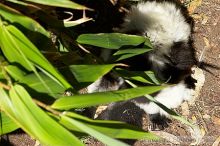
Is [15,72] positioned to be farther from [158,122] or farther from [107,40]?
[158,122]

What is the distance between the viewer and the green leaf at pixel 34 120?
1.17 meters

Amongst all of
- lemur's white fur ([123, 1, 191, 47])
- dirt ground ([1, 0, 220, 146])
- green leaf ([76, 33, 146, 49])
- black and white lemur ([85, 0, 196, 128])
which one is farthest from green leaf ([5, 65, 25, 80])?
dirt ground ([1, 0, 220, 146])

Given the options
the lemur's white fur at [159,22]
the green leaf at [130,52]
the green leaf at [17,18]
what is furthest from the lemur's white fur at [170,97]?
the green leaf at [17,18]

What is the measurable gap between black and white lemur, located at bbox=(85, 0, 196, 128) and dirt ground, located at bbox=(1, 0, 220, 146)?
0.24 metres

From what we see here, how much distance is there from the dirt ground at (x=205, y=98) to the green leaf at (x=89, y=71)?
124 centimetres

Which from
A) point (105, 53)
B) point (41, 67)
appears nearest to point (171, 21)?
point (105, 53)

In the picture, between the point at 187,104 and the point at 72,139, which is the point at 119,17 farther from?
the point at 72,139

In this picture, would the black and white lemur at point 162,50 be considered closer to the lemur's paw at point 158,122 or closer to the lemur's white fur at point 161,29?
the lemur's white fur at point 161,29

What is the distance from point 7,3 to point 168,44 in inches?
37.6

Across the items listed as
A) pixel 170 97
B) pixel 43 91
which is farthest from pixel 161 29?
pixel 43 91

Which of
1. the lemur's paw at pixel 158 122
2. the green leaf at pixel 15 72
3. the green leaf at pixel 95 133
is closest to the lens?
the green leaf at pixel 95 133

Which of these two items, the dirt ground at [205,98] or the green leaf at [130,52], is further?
the dirt ground at [205,98]

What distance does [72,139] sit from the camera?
120 centimetres

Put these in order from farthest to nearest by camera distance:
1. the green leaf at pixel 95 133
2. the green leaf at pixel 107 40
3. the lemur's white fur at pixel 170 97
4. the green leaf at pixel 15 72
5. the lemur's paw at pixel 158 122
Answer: the lemur's paw at pixel 158 122 < the lemur's white fur at pixel 170 97 < the green leaf at pixel 107 40 < the green leaf at pixel 15 72 < the green leaf at pixel 95 133
